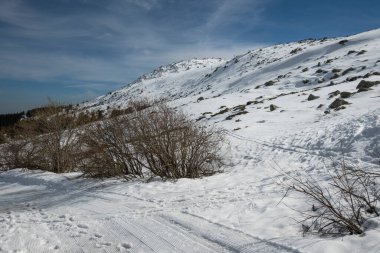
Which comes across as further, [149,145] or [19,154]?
[19,154]

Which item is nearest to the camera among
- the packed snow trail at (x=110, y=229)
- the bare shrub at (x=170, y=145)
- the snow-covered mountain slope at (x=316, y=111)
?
the packed snow trail at (x=110, y=229)

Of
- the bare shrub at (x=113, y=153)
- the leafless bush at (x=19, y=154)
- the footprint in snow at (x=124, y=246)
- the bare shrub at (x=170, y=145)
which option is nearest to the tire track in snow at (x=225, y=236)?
the footprint in snow at (x=124, y=246)

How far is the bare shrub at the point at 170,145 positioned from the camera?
11.9 meters

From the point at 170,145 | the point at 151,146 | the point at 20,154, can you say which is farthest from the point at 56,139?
the point at 170,145

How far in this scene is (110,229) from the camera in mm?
7023

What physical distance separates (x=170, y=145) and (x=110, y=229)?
5.14 m

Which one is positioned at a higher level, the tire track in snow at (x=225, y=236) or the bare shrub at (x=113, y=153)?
the bare shrub at (x=113, y=153)

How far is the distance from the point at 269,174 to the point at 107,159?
219 inches

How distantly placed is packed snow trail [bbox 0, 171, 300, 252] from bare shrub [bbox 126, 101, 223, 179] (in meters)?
2.10

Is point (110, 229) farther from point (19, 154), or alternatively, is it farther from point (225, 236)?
point (19, 154)

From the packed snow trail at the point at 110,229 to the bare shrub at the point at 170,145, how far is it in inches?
82.7

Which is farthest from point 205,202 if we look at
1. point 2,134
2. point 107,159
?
point 2,134

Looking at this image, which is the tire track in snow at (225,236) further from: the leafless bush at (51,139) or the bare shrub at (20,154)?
the bare shrub at (20,154)

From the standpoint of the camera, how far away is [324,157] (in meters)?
12.3
